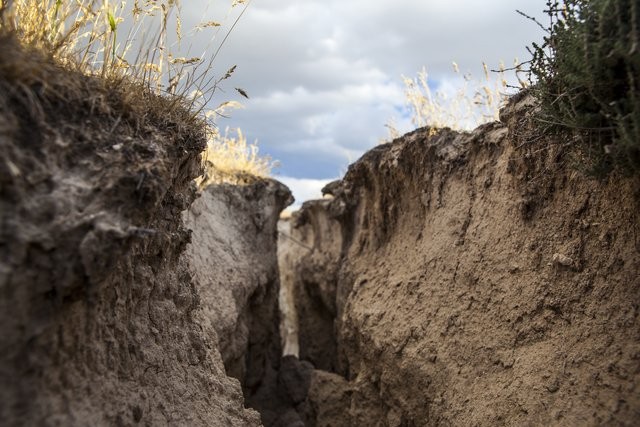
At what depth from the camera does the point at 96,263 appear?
6.90 ft

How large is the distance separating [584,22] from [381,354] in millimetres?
2855

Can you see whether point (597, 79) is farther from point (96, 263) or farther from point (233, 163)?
point (233, 163)

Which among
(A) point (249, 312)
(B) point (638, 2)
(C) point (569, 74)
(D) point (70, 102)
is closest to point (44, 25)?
(D) point (70, 102)

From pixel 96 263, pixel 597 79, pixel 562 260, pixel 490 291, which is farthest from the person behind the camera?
pixel 490 291

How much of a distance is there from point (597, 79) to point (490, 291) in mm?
1592

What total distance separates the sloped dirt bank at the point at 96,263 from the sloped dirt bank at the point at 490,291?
4.51 ft

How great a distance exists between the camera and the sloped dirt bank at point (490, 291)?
9.55ft

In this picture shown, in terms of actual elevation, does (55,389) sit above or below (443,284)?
below

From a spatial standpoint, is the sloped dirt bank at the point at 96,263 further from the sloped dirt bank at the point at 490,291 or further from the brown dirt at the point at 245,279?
the brown dirt at the point at 245,279

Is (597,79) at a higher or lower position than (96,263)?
higher

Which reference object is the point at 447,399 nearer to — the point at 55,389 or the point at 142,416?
the point at 142,416

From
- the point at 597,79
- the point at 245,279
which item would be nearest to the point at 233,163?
the point at 245,279

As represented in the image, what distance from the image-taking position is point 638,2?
239cm

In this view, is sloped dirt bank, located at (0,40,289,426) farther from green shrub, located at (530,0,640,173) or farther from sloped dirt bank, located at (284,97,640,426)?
green shrub, located at (530,0,640,173)
